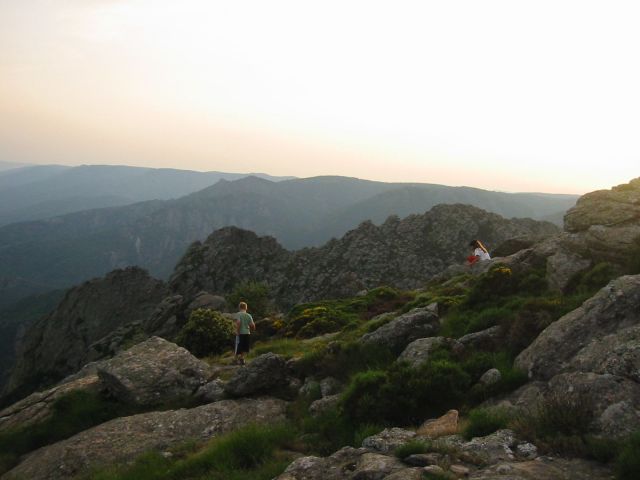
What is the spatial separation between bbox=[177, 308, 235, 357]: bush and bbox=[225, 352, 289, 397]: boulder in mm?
10266

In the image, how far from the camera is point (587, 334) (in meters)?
12.6

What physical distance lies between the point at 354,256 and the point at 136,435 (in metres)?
88.3

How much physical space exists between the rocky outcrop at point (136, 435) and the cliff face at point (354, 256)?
7269cm

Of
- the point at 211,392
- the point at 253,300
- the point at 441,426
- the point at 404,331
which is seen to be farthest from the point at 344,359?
the point at 253,300

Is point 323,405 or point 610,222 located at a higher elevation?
point 610,222

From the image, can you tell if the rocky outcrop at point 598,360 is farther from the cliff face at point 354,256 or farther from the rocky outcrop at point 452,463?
the cliff face at point 354,256

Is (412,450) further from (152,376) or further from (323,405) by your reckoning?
(152,376)

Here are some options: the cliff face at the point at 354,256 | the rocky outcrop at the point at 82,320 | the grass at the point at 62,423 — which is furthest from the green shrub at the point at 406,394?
the rocky outcrop at the point at 82,320

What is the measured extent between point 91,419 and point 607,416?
16.8 meters

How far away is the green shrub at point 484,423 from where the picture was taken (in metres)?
9.88

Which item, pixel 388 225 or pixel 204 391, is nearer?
pixel 204 391

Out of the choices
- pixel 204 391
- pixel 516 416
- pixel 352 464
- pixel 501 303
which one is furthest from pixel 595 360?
pixel 204 391

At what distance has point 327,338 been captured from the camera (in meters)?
26.2

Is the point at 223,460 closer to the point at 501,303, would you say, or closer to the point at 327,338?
the point at 501,303
